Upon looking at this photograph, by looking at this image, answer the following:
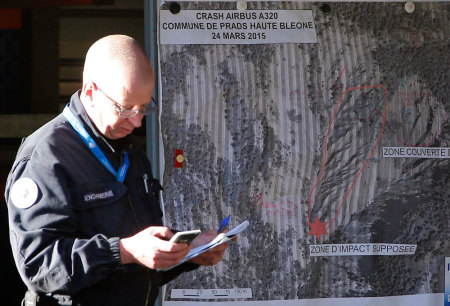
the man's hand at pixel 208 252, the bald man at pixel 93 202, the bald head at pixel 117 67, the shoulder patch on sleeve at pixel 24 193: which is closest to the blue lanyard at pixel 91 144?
the bald man at pixel 93 202

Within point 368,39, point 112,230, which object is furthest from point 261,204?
point 112,230

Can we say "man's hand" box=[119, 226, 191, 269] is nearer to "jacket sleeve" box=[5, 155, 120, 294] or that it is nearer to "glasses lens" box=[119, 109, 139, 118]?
"jacket sleeve" box=[5, 155, 120, 294]

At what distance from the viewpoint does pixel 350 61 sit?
5.12 metres

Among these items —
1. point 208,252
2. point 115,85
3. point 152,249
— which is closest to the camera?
point 152,249

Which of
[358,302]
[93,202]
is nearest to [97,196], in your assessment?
[93,202]

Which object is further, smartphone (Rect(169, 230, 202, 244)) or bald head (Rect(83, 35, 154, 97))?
bald head (Rect(83, 35, 154, 97))

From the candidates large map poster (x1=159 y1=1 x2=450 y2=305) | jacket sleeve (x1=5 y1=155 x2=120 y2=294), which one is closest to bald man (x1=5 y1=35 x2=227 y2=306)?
jacket sleeve (x1=5 y1=155 x2=120 y2=294)

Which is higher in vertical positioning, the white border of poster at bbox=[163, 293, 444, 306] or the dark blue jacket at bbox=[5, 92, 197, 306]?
the dark blue jacket at bbox=[5, 92, 197, 306]

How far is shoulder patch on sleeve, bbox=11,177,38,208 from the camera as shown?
2.81 meters

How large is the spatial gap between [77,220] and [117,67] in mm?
505

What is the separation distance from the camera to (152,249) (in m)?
2.72

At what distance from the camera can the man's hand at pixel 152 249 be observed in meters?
2.72

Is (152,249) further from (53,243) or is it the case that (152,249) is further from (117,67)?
(117,67)

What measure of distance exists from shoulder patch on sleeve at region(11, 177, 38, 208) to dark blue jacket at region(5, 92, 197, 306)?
0.01m
